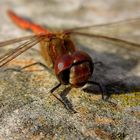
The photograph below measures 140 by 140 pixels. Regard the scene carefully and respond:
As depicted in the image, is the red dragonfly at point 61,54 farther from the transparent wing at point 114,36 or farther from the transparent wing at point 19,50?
the transparent wing at point 114,36

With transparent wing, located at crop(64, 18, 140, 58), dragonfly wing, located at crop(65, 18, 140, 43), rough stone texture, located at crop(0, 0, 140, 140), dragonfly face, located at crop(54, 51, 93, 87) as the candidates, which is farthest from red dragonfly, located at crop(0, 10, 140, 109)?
dragonfly wing, located at crop(65, 18, 140, 43)

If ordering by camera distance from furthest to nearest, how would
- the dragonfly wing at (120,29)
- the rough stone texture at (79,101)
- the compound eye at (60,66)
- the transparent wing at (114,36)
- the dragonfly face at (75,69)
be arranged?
the dragonfly wing at (120,29) < the transparent wing at (114,36) < the compound eye at (60,66) < the dragonfly face at (75,69) < the rough stone texture at (79,101)

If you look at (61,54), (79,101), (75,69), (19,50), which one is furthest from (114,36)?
(75,69)

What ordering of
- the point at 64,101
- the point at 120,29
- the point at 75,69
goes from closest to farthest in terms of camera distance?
1. the point at 75,69
2. the point at 64,101
3. the point at 120,29

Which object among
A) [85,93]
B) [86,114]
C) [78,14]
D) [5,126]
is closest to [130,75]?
[85,93]

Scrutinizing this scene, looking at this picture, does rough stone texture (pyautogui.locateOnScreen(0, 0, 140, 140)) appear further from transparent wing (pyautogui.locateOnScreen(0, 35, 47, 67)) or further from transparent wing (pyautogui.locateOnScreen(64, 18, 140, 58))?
transparent wing (pyautogui.locateOnScreen(0, 35, 47, 67))

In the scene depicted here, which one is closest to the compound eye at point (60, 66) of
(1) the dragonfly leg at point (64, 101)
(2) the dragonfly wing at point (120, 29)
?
(1) the dragonfly leg at point (64, 101)

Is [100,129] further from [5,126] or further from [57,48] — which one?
[57,48]

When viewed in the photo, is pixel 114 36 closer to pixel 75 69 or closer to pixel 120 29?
pixel 120 29
